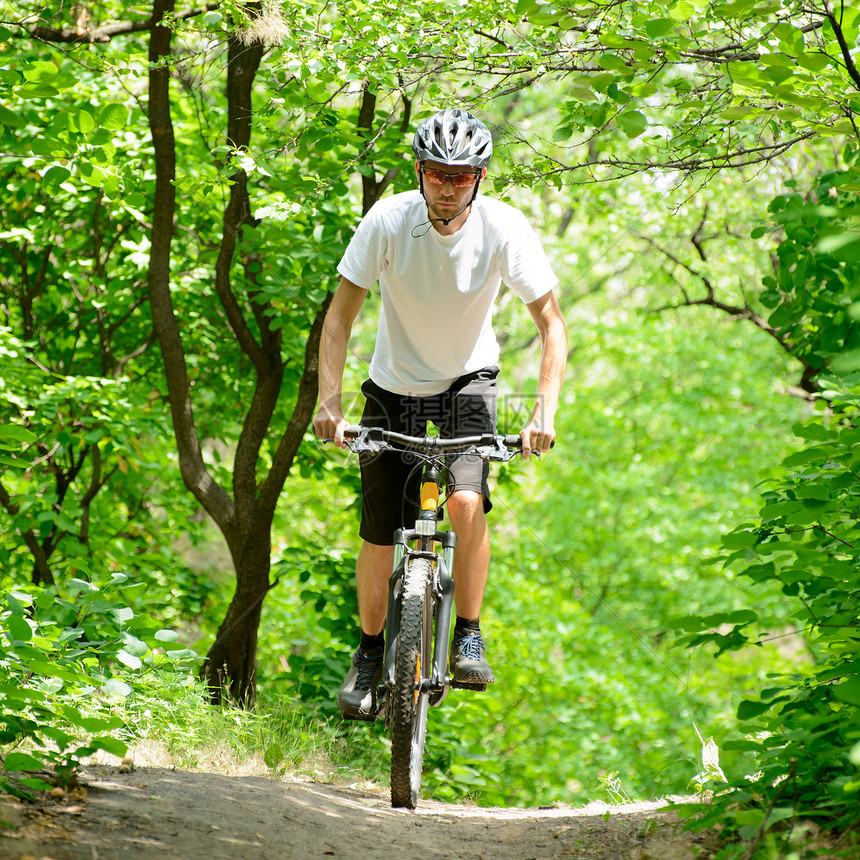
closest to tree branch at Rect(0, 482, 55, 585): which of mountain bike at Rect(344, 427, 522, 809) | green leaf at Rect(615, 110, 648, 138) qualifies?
mountain bike at Rect(344, 427, 522, 809)

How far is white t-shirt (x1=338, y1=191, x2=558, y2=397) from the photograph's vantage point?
3430mm

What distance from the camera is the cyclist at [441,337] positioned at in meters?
3.32

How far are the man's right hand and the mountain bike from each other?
0.07 metres

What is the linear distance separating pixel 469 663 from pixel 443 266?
4.96ft

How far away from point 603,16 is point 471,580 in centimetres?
227

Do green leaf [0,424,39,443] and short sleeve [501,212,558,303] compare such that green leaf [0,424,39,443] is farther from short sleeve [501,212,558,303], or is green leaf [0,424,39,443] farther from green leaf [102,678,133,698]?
short sleeve [501,212,558,303]

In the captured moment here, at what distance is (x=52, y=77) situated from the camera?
124 inches

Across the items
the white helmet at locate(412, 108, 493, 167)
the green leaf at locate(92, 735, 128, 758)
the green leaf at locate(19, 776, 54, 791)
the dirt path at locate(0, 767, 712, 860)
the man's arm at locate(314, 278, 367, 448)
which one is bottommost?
the dirt path at locate(0, 767, 712, 860)

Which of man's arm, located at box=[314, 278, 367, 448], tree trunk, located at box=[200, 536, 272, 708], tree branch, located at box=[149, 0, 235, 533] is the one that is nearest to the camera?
man's arm, located at box=[314, 278, 367, 448]

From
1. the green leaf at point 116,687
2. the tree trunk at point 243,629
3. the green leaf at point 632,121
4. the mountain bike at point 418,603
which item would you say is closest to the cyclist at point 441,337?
the mountain bike at point 418,603

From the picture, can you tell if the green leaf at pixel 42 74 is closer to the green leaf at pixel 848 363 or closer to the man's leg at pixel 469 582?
the man's leg at pixel 469 582

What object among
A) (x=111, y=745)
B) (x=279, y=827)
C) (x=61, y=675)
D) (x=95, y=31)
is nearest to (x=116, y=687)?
(x=61, y=675)

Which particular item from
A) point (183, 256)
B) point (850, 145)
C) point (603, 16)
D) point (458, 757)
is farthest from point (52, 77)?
point (458, 757)

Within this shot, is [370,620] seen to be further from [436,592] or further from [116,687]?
[116,687]
